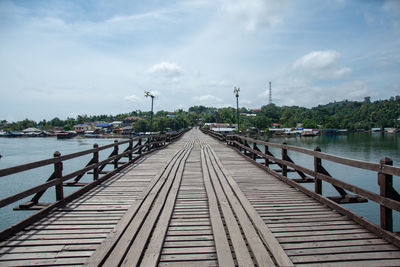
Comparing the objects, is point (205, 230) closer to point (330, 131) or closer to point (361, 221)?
point (361, 221)

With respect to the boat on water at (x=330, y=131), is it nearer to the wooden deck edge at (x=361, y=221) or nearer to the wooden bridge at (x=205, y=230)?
the wooden deck edge at (x=361, y=221)

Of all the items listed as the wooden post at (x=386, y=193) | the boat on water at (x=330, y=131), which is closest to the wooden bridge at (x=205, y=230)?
the wooden post at (x=386, y=193)

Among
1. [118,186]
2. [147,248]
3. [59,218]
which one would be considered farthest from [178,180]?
[147,248]

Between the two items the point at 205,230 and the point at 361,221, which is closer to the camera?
the point at 205,230

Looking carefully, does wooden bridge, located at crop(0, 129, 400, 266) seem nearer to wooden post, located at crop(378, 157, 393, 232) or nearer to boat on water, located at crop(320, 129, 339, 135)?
wooden post, located at crop(378, 157, 393, 232)

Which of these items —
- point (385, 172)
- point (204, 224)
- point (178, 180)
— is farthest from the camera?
point (178, 180)

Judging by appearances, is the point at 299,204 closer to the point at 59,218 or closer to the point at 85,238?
the point at 85,238

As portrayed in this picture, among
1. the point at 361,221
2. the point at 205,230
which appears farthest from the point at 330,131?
the point at 205,230

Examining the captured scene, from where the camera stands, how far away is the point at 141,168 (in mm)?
8961

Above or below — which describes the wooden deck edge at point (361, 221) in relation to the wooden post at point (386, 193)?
below

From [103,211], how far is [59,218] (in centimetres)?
70

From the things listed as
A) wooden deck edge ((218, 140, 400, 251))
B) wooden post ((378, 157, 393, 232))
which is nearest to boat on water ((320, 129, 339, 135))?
wooden deck edge ((218, 140, 400, 251))

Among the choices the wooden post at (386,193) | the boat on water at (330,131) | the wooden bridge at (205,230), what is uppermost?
the wooden post at (386,193)

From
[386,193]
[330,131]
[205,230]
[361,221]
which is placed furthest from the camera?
[330,131]
